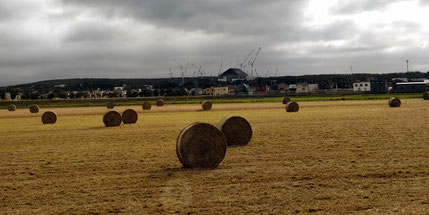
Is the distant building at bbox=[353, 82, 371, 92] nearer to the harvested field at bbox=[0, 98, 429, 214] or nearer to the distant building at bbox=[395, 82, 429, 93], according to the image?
the distant building at bbox=[395, 82, 429, 93]

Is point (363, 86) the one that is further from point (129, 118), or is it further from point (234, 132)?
point (234, 132)

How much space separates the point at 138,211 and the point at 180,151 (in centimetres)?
533

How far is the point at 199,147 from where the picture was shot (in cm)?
A: 1675

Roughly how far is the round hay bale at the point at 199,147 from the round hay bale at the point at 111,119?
22.0 m

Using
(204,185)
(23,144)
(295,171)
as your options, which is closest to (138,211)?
(204,185)

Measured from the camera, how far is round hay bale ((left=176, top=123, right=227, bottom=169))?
653 inches

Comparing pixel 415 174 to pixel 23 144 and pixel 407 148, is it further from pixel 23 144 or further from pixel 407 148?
pixel 23 144

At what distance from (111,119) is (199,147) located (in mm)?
22468

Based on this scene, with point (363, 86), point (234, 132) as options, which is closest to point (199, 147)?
point (234, 132)

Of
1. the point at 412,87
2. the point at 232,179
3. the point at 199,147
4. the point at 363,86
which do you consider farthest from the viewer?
the point at 363,86

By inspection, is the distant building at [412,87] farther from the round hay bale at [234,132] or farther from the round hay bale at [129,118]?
the round hay bale at [234,132]

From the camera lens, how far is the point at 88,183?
1453 cm

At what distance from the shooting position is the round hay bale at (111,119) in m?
37.6

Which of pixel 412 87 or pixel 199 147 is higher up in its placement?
pixel 199 147
